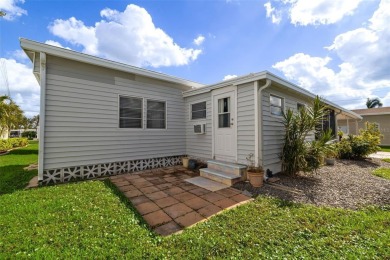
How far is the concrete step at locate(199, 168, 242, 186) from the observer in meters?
4.21

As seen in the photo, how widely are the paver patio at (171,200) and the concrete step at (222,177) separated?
31cm

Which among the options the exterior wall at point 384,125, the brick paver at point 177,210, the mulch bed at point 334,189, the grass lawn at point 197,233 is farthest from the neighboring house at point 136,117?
the exterior wall at point 384,125

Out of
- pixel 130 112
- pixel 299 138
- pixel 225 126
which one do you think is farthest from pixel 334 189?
pixel 130 112

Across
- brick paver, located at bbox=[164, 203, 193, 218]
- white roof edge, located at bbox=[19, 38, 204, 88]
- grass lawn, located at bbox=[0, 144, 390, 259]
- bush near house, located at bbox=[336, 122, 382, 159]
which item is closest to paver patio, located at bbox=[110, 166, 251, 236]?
brick paver, located at bbox=[164, 203, 193, 218]

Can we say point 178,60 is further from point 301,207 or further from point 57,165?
point 301,207

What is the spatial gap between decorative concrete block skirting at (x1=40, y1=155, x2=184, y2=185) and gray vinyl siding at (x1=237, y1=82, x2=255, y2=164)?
2.88 metres

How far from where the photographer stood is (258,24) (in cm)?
648

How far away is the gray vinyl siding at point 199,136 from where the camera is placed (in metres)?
5.85

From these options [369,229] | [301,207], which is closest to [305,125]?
[301,207]

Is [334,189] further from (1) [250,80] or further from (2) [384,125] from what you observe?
(2) [384,125]

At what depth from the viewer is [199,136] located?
6.22 meters

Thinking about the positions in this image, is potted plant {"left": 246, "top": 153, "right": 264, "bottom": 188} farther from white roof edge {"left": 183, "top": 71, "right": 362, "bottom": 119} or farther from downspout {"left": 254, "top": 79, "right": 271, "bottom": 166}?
white roof edge {"left": 183, "top": 71, "right": 362, "bottom": 119}

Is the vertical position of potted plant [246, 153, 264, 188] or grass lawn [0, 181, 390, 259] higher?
potted plant [246, 153, 264, 188]

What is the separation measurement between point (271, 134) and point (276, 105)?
1054 mm
